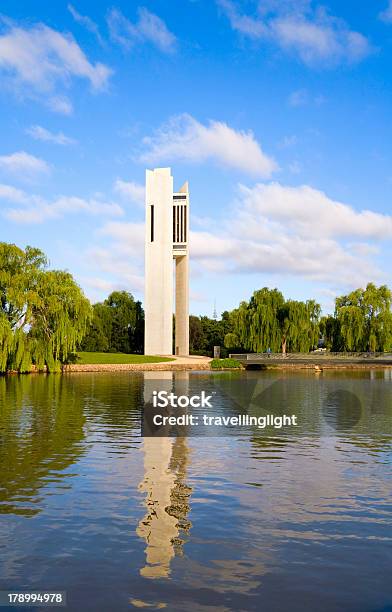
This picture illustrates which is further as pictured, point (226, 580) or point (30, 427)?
point (30, 427)

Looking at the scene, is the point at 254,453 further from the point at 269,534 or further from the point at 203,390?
the point at 203,390

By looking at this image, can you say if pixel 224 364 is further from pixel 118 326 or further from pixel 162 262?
pixel 118 326

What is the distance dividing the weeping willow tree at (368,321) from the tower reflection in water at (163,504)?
50.7 metres

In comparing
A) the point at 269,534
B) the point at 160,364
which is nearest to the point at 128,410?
the point at 269,534

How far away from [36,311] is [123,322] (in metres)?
36.0

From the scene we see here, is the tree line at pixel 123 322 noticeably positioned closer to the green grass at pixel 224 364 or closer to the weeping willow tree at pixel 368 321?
the weeping willow tree at pixel 368 321

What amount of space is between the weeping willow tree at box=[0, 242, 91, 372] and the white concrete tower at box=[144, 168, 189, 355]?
22857 millimetres

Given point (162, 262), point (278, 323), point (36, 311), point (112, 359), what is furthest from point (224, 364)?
point (36, 311)

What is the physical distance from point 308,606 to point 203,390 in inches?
1034

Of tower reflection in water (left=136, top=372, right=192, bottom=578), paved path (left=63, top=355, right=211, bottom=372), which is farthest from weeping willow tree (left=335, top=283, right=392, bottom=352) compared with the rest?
tower reflection in water (left=136, top=372, right=192, bottom=578)

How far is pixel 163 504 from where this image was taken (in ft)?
30.3

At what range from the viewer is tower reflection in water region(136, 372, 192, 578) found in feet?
23.3

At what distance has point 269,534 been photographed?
25.9 ft

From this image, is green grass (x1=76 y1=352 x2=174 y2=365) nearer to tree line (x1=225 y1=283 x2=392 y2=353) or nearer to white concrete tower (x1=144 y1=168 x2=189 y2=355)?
white concrete tower (x1=144 y1=168 x2=189 y2=355)
